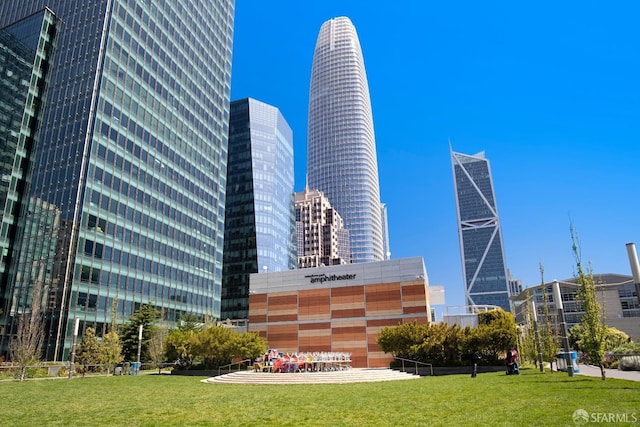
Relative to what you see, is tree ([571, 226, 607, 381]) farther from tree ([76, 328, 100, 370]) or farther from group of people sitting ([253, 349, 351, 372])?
tree ([76, 328, 100, 370])

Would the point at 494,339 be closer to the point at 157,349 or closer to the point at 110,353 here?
the point at 157,349

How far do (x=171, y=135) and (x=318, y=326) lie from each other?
164 feet

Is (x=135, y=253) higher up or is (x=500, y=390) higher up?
(x=135, y=253)

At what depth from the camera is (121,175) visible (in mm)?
64188

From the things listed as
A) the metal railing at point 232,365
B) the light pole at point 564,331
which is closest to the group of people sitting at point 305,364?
the metal railing at point 232,365

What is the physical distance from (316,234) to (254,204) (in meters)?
67.9

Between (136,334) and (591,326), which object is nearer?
(591,326)

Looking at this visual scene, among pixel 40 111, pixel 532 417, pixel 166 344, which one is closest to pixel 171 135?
pixel 40 111

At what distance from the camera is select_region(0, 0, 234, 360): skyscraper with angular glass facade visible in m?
55.7

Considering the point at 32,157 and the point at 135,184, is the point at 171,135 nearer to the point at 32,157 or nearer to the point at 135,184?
the point at 135,184

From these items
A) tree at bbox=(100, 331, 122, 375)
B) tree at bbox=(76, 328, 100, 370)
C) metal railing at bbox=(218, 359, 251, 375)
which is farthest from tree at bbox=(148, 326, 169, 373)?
metal railing at bbox=(218, 359, 251, 375)

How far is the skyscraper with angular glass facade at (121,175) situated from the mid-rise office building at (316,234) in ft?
313

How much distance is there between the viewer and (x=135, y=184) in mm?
67125

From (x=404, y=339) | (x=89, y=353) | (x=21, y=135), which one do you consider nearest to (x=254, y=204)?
(x=21, y=135)
